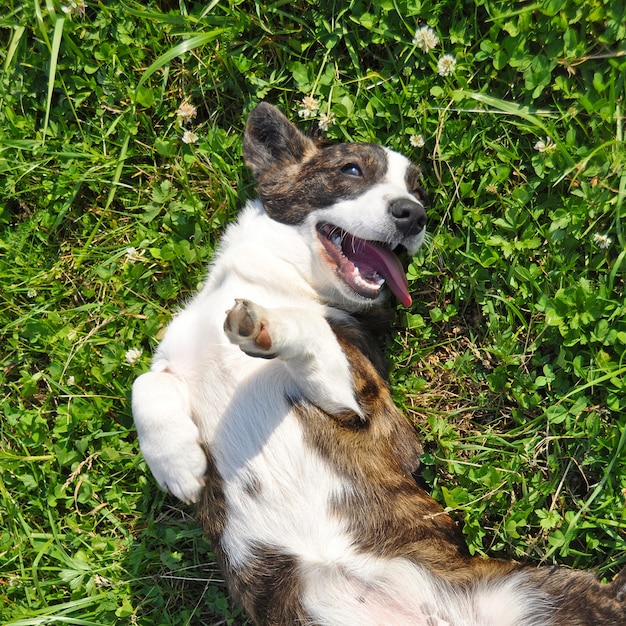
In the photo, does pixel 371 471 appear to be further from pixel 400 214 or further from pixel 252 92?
pixel 252 92

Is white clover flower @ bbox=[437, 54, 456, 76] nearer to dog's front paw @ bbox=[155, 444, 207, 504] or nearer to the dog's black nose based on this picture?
the dog's black nose

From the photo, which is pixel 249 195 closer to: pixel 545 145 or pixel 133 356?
pixel 133 356

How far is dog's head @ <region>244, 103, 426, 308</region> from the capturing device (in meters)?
3.89

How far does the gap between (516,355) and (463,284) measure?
0.56 meters

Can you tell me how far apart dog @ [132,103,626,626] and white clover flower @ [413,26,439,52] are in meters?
0.98

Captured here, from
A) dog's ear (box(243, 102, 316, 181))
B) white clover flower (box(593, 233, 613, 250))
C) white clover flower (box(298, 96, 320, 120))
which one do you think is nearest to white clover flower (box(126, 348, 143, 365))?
dog's ear (box(243, 102, 316, 181))

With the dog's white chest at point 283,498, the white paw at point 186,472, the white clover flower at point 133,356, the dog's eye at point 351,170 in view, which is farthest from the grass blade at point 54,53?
the dog's white chest at point 283,498

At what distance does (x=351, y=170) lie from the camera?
13.6ft

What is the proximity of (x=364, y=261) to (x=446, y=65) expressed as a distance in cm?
136

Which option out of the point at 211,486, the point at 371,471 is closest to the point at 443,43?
the point at 371,471

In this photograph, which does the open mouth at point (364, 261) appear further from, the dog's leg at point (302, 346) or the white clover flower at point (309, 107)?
the white clover flower at point (309, 107)

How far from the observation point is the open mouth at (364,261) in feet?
13.0

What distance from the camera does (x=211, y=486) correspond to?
12.2 ft

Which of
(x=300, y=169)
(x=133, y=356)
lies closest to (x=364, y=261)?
(x=300, y=169)
